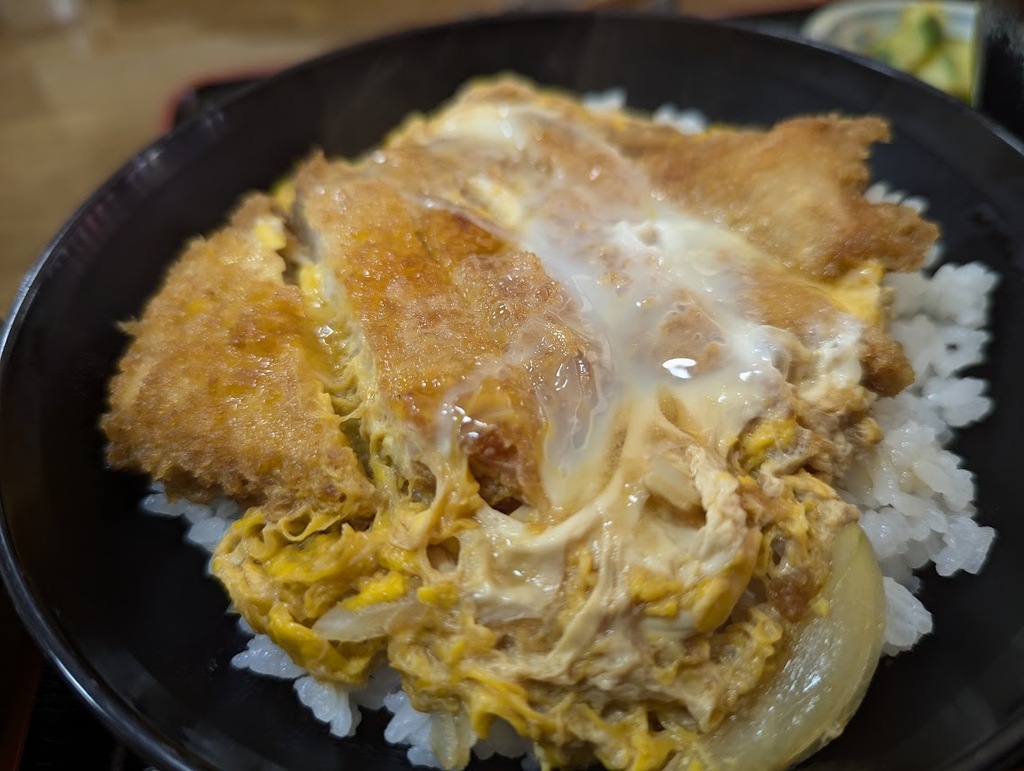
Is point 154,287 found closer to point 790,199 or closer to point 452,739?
point 452,739

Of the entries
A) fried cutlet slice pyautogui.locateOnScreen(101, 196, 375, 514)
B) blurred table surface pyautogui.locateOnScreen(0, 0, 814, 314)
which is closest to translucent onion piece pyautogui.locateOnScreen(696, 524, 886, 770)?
fried cutlet slice pyautogui.locateOnScreen(101, 196, 375, 514)

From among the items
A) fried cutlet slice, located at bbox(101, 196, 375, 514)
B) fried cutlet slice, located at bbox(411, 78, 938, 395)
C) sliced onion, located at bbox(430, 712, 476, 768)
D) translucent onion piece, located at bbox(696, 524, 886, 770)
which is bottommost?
sliced onion, located at bbox(430, 712, 476, 768)

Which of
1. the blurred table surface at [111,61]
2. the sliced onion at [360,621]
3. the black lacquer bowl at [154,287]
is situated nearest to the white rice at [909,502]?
→ the black lacquer bowl at [154,287]

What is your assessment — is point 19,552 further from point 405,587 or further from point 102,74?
point 102,74

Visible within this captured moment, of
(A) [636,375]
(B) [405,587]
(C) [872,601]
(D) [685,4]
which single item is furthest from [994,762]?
(D) [685,4]

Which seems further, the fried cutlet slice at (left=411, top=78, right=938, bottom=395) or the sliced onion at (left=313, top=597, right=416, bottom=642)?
the fried cutlet slice at (left=411, top=78, right=938, bottom=395)

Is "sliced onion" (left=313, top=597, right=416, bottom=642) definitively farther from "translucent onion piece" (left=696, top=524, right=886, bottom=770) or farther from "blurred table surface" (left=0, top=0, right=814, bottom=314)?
"blurred table surface" (left=0, top=0, right=814, bottom=314)

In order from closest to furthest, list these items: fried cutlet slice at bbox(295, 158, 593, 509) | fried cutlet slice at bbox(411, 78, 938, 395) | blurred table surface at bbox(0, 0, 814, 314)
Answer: fried cutlet slice at bbox(295, 158, 593, 509) < fried cutlet slice at bbox(411, 78, 938, 395) < blurred table surface at bbox(0, 0, 814, 314)

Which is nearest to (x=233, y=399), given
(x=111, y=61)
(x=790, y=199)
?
(x=790, y=199)

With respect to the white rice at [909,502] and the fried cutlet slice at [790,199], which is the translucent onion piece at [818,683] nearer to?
the white rice at [909,502]
